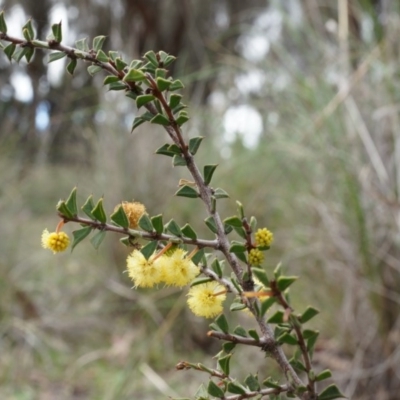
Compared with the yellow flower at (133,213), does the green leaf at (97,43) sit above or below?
above

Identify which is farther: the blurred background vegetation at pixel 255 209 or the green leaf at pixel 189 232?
the blurred background vegetation at pixel 255 209

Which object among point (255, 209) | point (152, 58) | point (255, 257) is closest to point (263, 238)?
point (255, 257)

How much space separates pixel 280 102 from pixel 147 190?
0.76 m

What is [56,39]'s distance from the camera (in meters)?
0.32

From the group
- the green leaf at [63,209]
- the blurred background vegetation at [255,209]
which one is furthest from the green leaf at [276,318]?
the blurred background vegetation at [255,209]

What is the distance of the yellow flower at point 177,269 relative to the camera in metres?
0.31

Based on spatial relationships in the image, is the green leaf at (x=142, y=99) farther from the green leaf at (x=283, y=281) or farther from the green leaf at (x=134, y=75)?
the green leaf at (x=283, y=281)

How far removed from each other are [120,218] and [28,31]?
A: 0.39 ft

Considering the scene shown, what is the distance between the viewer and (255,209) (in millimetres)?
1924

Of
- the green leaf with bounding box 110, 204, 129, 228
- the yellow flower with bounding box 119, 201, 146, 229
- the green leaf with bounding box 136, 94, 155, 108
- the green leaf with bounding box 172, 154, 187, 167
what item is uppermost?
the green leaf with bounding box 136, 94, 155, 108

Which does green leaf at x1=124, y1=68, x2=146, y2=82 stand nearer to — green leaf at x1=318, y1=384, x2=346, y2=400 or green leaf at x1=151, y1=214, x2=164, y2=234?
green leaf at x1=151, y1=214, x2=164, y2=234

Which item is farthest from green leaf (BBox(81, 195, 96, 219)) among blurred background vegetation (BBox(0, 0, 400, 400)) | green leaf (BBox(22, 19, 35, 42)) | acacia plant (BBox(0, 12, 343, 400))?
blurred background vegetation (BBox(0, 0, 400, 400))

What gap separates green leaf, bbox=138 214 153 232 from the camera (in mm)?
299

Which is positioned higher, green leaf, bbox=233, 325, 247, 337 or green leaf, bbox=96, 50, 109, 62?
green leaf, bbox=96, 50, 109, 62
